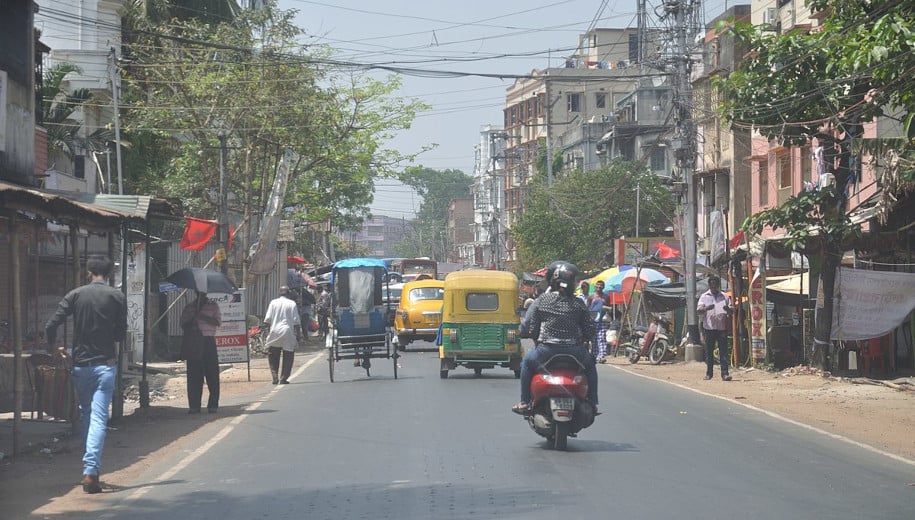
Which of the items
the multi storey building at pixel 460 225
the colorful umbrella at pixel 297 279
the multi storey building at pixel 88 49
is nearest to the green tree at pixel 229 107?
the multi storey building at pixel 88 49

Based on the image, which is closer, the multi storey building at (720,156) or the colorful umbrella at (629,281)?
the colorful umbrella at (629,281)

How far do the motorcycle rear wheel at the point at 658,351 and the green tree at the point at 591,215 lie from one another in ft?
98.0

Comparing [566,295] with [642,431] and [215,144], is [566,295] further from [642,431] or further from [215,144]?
[215,144]

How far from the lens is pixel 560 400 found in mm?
12328

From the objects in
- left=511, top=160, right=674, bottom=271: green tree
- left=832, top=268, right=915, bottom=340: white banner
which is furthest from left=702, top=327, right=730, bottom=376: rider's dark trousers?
left=511, top=160, right=674, bottom=271: green tree

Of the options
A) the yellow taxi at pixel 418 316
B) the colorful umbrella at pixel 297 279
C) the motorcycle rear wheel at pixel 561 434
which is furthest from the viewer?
the colorful umbrella at pixel 297 279

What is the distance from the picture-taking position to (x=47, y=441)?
1428 centimetres

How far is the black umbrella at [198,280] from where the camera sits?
19.2 meters

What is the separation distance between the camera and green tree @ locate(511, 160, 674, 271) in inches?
2466

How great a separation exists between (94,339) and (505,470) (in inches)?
162

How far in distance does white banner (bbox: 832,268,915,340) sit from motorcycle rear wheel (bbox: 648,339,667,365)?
843 centimetres

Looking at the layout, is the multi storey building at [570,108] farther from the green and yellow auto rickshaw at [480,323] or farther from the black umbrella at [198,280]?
the black umbrella at [198,280]

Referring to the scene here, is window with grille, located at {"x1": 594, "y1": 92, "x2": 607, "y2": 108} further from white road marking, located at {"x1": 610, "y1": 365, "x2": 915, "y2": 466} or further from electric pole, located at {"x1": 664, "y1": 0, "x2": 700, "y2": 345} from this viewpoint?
white road marking, located at {"x1": 610, "y1": 365, "x2": 915, "y2": 466}

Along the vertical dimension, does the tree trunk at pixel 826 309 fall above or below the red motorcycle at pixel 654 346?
above
